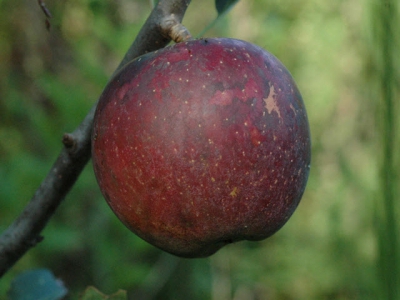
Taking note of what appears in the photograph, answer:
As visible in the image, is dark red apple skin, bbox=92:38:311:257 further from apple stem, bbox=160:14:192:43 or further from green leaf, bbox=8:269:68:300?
green leaf, bbox=8:269:68:300

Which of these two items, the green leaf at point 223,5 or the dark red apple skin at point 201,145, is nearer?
the dark red apple skin at point 201,145

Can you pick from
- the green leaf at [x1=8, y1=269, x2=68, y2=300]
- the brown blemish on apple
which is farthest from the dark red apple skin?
the green leaf at [x1=8, y1=269, x2=68, y2=300]

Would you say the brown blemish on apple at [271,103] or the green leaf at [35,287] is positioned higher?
the brown blemish on apple at [271,103]

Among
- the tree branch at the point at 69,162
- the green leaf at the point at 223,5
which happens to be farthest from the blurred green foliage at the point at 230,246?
the tree branch at the point at 69,162

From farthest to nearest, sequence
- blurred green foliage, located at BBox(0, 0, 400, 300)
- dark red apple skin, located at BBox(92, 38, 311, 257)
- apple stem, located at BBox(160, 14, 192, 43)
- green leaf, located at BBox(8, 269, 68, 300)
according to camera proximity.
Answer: blurred green foliage, located at BBox(0, 0, 400, 300) < green leaf, located at BBox(8, 269, 68, 300) < apple stem, located at BBox(160, 14, 192, 43) < dark red apple skin, located at BBox(92, 38, 311, 257)

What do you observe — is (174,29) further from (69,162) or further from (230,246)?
(230,246)

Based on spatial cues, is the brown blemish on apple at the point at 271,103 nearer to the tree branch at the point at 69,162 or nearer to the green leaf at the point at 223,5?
the tree branch at the point at 69,162

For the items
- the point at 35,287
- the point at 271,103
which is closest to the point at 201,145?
the point at 271,103
